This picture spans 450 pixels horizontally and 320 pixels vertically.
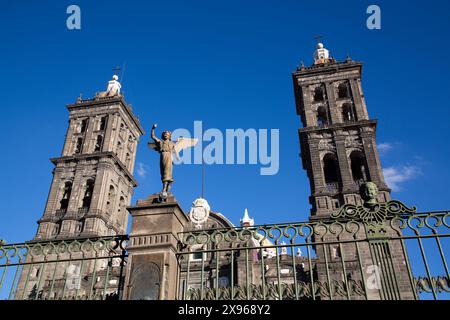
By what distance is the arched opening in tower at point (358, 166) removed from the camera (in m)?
30.1

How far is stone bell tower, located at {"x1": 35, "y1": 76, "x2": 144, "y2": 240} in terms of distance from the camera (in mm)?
33781

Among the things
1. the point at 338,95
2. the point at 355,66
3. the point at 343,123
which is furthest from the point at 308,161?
the point at 355,66

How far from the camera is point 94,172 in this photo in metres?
36.4

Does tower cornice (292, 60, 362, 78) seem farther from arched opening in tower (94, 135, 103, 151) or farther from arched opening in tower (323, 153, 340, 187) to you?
arched opening in tower (94, 135, 103, 151)

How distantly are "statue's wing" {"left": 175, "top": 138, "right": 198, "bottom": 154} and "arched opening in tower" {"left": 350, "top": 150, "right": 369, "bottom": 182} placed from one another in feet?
80.8

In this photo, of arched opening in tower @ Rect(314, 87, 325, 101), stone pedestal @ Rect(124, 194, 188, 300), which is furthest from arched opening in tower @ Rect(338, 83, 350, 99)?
stone pedestal @ Rect(124, 194, 188, 300)

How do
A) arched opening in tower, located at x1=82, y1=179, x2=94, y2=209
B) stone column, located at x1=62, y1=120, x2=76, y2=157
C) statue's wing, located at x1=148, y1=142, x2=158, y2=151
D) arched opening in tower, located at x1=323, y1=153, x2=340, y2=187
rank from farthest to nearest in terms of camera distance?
stone column, located at x1=62, y1=120, x2=76, y2=157
arched opening in tower, located at x1=82, y1=179, x2=94, y2=209
arched opening in tower, located at x1=323, y1=153, x2=340, y2=187
statue's wing, located at x1=148, y1=142, x2=158, y2=151

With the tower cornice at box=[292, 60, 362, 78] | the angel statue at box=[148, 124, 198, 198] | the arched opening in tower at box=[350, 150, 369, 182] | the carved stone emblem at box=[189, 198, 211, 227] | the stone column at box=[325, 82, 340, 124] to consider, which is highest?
the tower cornice at box=[292, 60, 362, 78]

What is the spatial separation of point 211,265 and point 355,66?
21.7 meters

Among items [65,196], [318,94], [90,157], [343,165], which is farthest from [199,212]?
[318,94]

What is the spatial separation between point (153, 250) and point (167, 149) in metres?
1.95

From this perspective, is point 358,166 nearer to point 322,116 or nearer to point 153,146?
point 322,116
